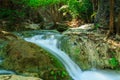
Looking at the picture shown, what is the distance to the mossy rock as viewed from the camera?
23.1 feet

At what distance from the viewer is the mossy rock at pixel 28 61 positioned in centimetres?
705

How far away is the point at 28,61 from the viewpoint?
7.22 meters

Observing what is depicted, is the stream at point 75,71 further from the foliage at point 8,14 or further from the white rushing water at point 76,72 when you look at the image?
the foliage at point 8,14

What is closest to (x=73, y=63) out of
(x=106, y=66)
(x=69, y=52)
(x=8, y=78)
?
(x=69, y=52)

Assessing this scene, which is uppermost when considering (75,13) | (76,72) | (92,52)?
(75,13)

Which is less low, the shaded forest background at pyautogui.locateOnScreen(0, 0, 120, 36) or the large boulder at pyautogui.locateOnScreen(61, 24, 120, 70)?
the shaded forest background at pyautogui.locateOnScreen(0, 0, 120, 36)

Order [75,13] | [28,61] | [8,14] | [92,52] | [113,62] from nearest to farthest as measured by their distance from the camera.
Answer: [28,61] → [113,62] → [92,52] → [8,14] → [75,13]

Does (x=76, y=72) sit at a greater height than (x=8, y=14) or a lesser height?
lesser

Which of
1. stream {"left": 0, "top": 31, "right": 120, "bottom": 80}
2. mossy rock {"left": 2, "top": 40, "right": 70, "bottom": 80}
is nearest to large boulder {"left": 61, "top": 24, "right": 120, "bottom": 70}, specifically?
stream {"left": 0, "top": 31, "right": 120, "bottom": 80}

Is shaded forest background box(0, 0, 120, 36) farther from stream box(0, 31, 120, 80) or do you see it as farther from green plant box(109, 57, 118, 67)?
stream box(0, 31, 120, 80)

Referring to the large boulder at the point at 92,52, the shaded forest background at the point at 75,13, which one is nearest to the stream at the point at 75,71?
the large boulder at the point at 92,52

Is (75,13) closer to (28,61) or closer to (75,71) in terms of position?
(75,71)

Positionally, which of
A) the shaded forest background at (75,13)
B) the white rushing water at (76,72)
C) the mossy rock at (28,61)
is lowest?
the white rushing water at (76,72)

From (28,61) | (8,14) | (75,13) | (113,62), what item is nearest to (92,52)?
(113,62)
